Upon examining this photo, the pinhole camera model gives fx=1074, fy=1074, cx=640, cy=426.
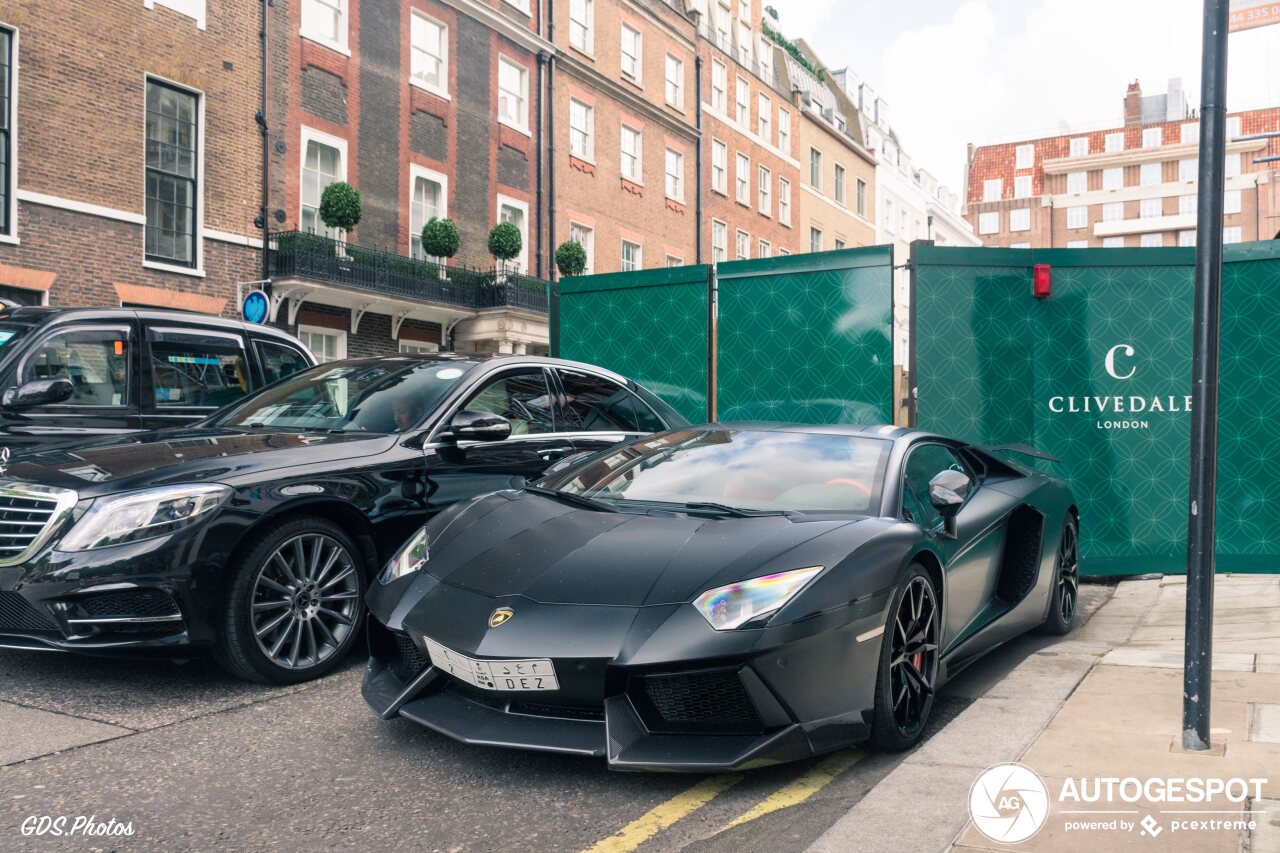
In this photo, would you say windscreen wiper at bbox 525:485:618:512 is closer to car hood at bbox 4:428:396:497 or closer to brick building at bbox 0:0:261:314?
car hood at bbox 4:428:396:497

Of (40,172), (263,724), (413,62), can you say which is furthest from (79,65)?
(263,724)

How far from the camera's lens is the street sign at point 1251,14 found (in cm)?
363

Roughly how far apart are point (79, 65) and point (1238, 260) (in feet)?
50.5

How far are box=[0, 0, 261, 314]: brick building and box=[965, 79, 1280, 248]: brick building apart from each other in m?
76.6

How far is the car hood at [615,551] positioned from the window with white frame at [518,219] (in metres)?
20.7

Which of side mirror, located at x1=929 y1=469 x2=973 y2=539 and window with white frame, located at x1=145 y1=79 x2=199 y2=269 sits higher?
window with white frame, located at x1=145 y1=79 x2=199 y2=269

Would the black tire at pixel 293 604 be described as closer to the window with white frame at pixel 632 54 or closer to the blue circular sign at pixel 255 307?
the blue circular sign at pixel 255 307

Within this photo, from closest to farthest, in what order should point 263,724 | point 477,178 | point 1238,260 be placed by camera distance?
point 263,724, point 1238,260, point 477,178

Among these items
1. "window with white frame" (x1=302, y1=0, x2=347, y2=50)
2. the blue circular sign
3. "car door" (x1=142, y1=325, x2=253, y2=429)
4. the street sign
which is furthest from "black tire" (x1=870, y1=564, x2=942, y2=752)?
"window with white frame" (x1=302, y1=0, x2=347, y2=50)

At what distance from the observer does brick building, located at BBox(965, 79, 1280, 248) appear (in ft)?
267

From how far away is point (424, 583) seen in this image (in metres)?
3.87

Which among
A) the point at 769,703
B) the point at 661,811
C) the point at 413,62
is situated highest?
the point at 413,62

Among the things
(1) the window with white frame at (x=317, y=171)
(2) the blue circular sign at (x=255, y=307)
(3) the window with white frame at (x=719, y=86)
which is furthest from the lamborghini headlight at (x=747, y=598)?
(3) the window with white frame at (x=719, y=86)

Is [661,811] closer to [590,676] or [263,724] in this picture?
[590,676]
